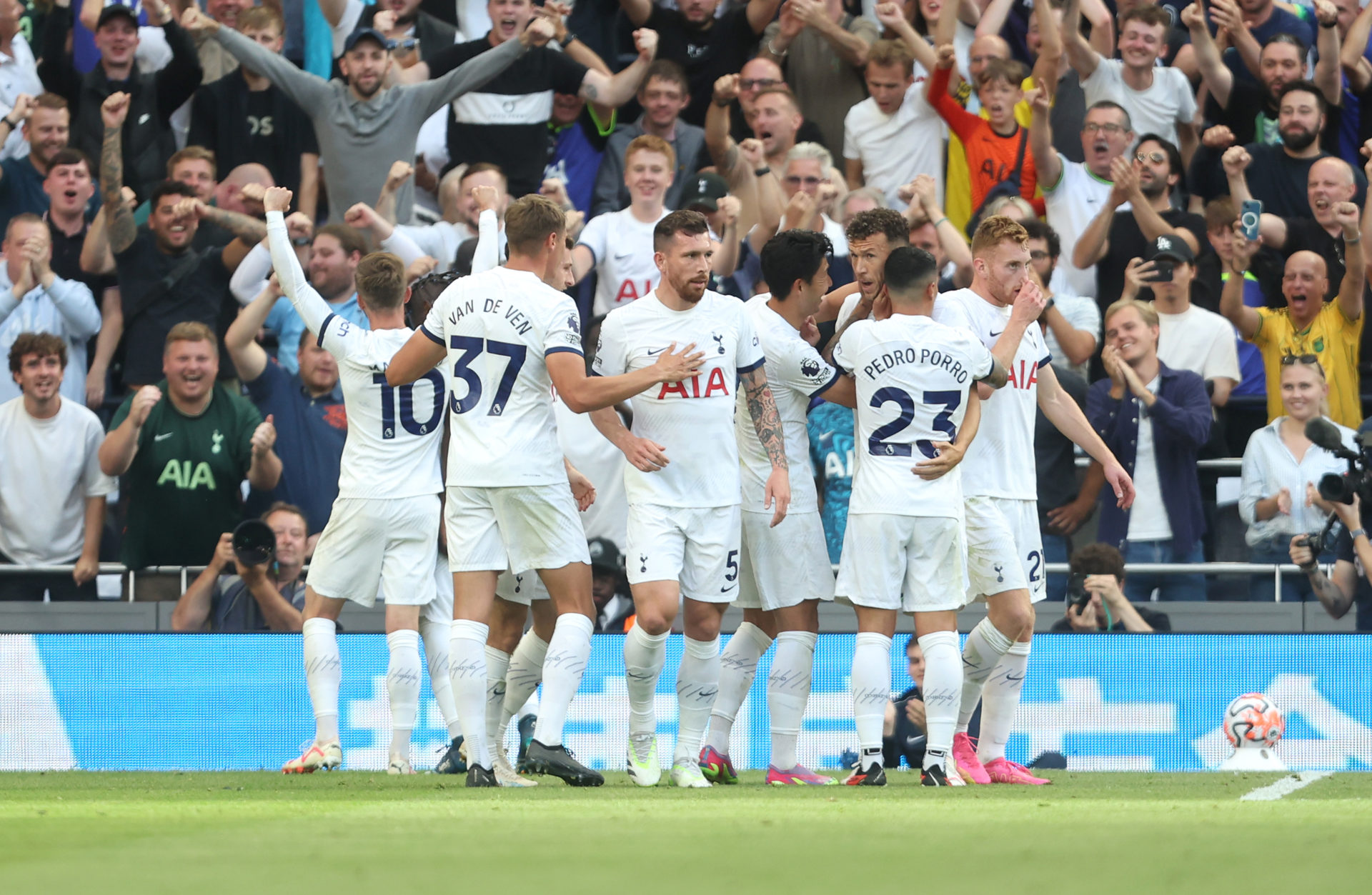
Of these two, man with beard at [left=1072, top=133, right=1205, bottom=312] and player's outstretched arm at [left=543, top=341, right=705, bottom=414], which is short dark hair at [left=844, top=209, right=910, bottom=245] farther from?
man with beard at [left=1072, top=133, right=1205, bottom=312]

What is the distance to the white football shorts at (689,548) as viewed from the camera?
26.3ft

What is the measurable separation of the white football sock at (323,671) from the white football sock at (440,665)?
552mm

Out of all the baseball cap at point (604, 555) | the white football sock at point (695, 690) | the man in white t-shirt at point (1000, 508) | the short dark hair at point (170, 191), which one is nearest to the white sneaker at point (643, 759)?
the white football sock at point (695, 690)

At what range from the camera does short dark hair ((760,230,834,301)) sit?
335 inches

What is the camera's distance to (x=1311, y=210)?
13312 millimetres

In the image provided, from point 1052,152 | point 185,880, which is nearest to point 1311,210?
point 1052,152

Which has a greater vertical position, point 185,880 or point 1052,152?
point 1052,152

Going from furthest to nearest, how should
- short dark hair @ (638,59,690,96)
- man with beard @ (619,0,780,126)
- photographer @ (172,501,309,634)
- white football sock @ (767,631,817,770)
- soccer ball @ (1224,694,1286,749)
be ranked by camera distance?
man with beard @ (619,0,780,126), short dark hair @ (638,59,690,96), photographer @ (172,501,309,634), soccer ball @ (1224,694,1286,749), white football sock @ (767,631,817,770)

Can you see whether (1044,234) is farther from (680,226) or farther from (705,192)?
(680,226)

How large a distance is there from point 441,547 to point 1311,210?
23.1 feet

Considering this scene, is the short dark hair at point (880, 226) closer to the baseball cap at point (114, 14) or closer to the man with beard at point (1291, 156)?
the man with beard at point (1291, 156)

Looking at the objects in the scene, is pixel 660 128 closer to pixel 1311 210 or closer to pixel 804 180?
pixel 804 180

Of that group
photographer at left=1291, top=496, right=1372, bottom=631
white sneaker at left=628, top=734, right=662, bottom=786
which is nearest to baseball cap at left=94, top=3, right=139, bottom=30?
white sneaker at left=628, top=734, right=662, bottom=786

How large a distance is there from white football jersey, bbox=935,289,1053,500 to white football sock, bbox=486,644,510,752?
7.79 feet
